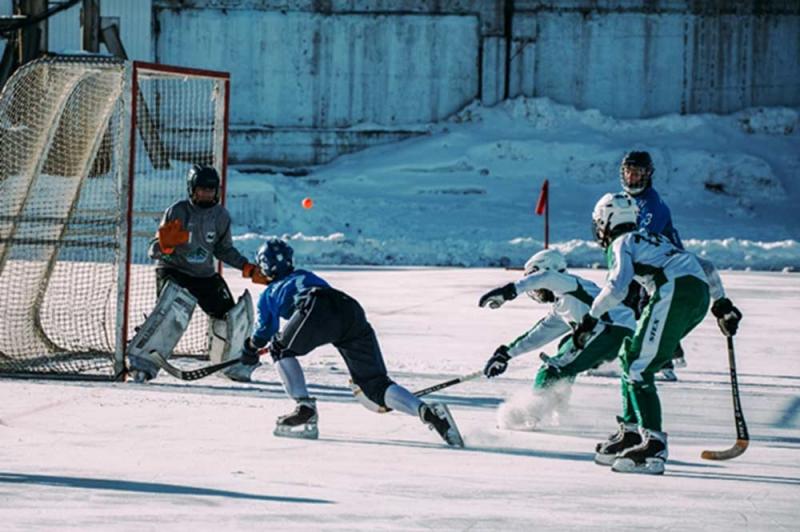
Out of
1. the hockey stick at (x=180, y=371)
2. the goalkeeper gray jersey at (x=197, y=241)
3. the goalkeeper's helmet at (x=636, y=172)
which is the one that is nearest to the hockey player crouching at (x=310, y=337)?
the hockey stick at (x=180, y=371)

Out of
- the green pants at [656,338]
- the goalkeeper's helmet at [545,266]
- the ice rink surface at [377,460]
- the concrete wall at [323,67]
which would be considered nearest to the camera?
the ice rink surface at [377,460]

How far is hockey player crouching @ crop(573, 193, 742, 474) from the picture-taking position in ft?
19.9

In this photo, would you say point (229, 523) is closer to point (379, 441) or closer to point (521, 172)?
point (379, 441)

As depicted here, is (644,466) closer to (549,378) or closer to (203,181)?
(549,378)

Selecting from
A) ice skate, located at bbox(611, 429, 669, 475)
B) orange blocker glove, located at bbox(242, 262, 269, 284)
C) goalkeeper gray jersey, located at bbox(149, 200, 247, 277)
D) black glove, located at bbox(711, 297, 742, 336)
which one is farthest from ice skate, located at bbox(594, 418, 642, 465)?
goalkeeper gray jersey, located at bbox(149, 200, 247, 277)

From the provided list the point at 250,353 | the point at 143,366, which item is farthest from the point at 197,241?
the point at 250,353

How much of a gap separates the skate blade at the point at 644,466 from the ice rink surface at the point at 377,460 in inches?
1.6

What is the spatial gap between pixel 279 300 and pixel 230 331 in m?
Answer: 2.18

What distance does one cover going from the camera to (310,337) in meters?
6.70

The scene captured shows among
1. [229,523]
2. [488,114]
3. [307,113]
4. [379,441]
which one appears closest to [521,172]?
[488,114]

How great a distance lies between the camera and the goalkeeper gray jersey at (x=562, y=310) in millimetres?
7293

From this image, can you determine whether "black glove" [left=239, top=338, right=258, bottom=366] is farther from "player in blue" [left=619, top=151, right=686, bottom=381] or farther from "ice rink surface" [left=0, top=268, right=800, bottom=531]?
"player in blue" [left=619, top=151, right=686, bottom=381]

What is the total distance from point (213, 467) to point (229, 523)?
1.07m

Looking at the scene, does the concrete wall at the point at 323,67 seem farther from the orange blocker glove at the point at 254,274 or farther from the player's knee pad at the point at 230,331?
the orange blocker glove at the point at 254,274
